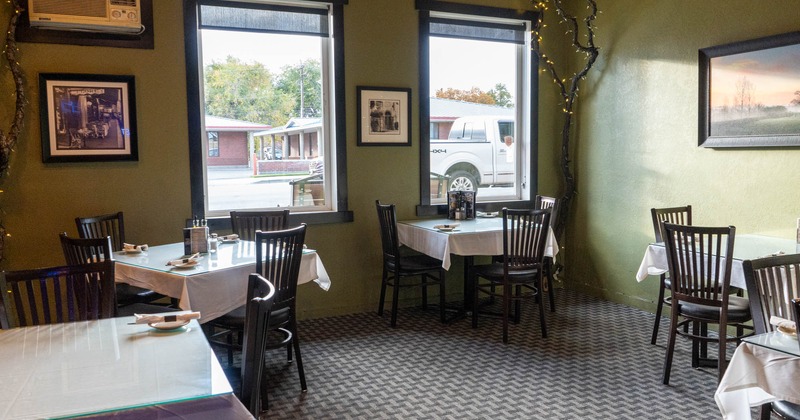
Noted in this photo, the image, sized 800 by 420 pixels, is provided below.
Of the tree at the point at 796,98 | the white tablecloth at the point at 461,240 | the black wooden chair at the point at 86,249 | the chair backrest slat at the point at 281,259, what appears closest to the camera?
the black wooden chair at the point at 86,249

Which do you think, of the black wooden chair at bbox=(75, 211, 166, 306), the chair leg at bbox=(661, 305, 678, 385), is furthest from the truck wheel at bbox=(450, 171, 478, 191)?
the black wooden chair at bbox=(75, 211, 166, 306)

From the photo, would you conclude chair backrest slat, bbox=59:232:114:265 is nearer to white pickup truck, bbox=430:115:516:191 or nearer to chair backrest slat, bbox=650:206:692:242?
white pickup truck, bbox=430:115:516:191

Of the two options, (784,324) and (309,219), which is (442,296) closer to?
(309,219)

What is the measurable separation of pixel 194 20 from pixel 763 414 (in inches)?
177

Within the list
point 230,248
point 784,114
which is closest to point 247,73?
point 230,248

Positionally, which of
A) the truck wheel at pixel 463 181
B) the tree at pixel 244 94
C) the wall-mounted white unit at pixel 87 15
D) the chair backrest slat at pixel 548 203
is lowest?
the chair backrest slat at pixel 548 203

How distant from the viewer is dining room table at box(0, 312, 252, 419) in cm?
160

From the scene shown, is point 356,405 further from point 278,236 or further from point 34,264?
point 34,264

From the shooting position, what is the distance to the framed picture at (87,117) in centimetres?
450

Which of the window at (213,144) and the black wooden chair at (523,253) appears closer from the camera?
the black wooden chair at (523,253)

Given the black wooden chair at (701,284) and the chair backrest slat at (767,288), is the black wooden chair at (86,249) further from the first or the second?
the black wooden chair at (701,284)

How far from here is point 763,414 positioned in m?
2.53

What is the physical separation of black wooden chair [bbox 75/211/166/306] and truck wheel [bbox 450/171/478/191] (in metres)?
2.93

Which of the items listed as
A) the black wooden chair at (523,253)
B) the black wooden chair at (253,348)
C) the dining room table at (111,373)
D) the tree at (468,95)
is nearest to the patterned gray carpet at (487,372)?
the black wooden chair at (523,253)
